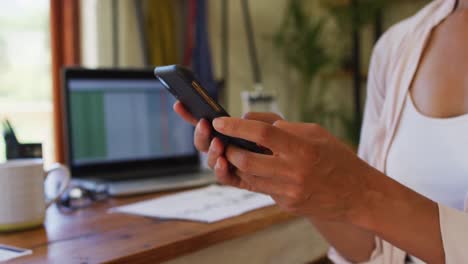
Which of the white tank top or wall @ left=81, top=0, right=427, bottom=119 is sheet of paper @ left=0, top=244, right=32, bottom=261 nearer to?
the white tank top

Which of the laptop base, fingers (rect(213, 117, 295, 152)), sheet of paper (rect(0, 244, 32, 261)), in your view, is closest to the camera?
fingers (rect(213, 117, 295, 152))

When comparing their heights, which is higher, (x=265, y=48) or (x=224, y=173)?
(x=265, y=48)

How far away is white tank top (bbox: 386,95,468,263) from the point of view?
2.08ft

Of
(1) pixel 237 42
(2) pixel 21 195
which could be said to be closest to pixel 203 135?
(2) pixel 21 195

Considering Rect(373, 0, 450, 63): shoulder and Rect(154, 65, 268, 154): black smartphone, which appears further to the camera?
Rect(373, 0, 450, 63): shoulder

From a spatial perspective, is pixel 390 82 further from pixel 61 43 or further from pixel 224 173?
pixel 61 43

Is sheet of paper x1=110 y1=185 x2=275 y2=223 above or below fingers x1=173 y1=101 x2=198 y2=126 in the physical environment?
below

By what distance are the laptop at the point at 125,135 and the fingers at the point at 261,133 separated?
56 cm

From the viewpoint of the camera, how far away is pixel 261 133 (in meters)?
0.42

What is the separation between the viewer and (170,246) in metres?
0.59

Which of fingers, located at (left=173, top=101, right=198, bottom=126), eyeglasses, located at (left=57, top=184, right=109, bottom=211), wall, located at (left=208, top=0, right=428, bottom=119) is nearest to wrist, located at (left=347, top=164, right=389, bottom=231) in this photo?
fingers, located at (left=173, top=101, right=198, bottom=126)

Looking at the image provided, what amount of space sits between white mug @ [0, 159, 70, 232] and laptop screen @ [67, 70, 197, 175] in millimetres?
318

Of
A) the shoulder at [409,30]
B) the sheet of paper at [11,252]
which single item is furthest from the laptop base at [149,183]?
the shoulder at [409,30]

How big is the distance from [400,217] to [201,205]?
1.29 ft
